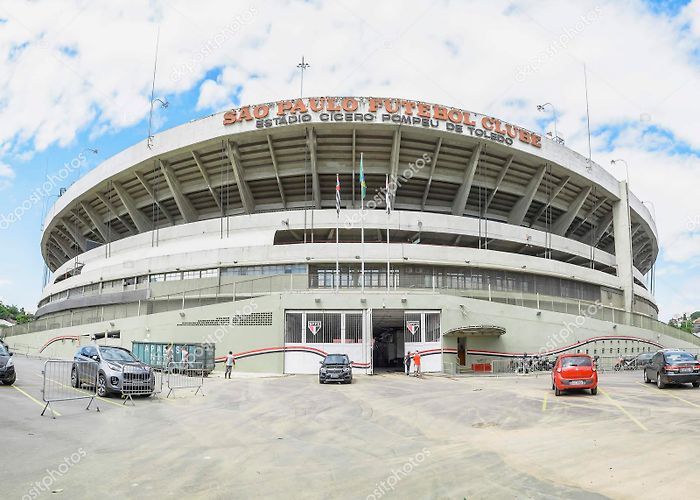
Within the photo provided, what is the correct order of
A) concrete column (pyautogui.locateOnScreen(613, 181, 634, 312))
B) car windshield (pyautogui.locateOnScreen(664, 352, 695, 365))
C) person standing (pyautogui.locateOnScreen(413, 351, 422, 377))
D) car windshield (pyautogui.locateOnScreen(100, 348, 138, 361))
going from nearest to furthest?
car windshield (pyautogui.locateOnScreen(100, 348, 138, 361)), car windshield (pyautogui.locateOnScreen(664, 352, 695, 365)), person standing (pyautogui.locateOnScreen(413, 351, 422, 377)), concrete column (pyautogui.locateOnScreen(613, 181, 634, 312))

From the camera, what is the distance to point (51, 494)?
23.4 feet

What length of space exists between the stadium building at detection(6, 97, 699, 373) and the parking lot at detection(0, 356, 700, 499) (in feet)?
45.8

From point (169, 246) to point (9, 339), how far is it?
2704cm

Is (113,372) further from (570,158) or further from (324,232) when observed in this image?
(570,158)

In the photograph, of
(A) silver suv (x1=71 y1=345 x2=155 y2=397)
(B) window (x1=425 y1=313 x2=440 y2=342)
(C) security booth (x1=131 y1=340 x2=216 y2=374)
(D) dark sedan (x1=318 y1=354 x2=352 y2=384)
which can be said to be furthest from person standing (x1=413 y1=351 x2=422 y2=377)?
(A) silver suv (x1=71 y1=345 x2=155 y2=397)

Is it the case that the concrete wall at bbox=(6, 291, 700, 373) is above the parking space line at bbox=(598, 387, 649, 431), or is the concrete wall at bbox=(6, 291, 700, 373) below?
above

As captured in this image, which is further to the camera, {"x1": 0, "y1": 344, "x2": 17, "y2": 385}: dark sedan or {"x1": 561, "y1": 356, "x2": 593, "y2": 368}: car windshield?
{"x1": 561, "y1": 356, "x2": 593, "y2": 368}: car windshield

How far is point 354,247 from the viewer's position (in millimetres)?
39031

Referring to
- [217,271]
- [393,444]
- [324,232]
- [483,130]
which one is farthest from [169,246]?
[393,444]

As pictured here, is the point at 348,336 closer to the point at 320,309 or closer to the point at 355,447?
the point at 320,309

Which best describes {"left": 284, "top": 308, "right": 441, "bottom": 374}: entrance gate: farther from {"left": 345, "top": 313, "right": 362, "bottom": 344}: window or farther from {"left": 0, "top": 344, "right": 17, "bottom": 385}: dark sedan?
{"left": 0, "top": 344, "right": 17, "bottom": 385}: dark sedan

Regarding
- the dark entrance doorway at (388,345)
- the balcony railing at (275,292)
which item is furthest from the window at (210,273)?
the dark entrance doorway at (388,345)

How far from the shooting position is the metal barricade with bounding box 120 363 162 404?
58.4ft

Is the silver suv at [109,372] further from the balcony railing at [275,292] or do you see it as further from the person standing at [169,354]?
the balcony railing at [275,292]
